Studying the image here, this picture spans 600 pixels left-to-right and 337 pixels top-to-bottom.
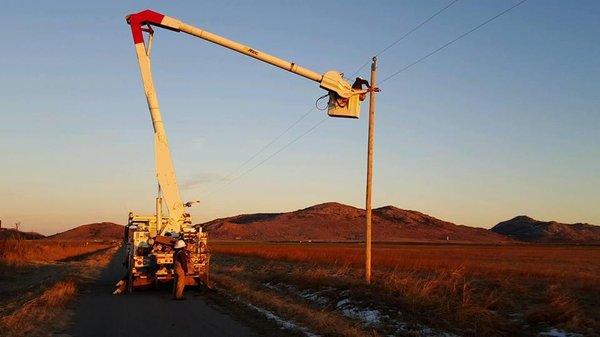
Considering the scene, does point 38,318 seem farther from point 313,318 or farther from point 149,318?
point 313,318

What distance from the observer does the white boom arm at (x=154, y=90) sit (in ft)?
69.4

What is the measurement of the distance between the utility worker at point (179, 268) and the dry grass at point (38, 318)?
341 centimetres

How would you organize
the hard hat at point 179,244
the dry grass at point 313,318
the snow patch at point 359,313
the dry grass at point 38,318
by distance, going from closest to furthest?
the dry grass at point 38,318
the dry grass at point 313,318
the snow patch at point 359,313
the hard hat at point 179,244

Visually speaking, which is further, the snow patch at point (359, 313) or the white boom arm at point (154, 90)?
the white boom arm at point (154, 90)

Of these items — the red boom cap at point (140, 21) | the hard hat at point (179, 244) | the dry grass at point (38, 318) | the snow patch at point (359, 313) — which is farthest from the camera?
the red boom cap at point (140, 21)

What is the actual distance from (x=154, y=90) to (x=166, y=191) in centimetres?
405

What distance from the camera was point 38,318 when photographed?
14211mm

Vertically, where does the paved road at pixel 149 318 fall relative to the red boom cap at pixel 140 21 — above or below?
below

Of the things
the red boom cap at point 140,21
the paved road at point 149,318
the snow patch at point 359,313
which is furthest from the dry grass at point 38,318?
the red boom cap at point 140,21

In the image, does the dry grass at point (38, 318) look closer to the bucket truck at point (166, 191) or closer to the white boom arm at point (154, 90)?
the bucket truck at point (166, 191)

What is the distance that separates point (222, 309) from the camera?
16922 mm

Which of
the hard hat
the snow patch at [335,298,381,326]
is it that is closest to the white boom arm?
the hard hat

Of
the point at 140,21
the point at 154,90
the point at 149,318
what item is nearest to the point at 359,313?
the point at 149,318

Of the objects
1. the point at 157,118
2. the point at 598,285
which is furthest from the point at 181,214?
the point at 598,285
